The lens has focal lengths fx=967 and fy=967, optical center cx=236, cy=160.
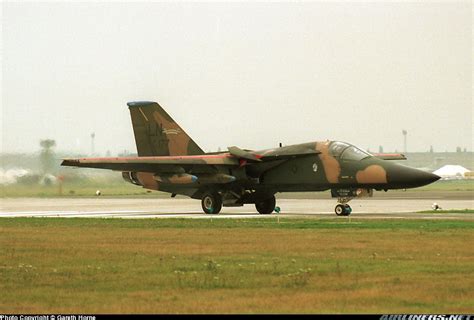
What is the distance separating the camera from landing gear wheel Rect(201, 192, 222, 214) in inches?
1490

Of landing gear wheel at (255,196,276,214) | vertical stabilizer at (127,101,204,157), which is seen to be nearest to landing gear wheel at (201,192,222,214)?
landing gear wheel at (255,196,276,214)

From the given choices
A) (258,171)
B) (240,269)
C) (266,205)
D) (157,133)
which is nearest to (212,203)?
(258,171)

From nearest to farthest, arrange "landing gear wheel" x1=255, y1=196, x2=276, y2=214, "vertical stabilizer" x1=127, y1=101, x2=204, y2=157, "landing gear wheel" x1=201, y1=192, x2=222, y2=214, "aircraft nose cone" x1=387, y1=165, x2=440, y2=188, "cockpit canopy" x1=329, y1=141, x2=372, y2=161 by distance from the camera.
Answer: "aircraft nose cone" x1=387, y1=165, x2=440, y2=188, "cockpit canopy" x1=329, y1=141, x2=372, y2=161, "landing gear wheel" x1=201, y1=192, x2=222, y2=214, "landing gear wheel" x1=255, y1=196, x2=276, y2=214, "vertical stabilizer" x1=127, y1=101, x2=204, y2=157

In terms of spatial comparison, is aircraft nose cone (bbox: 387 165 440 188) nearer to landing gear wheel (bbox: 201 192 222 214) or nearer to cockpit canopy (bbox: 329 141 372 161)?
cockpit canopy (bbox: 329 141 372 161)

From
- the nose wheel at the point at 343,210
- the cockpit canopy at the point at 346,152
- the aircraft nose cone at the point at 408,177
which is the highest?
the cockpit canopy at the point at 346,152

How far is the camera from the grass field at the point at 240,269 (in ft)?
43.5

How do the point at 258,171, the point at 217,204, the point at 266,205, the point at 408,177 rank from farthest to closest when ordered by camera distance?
the point at 266,205 < the point at 217,204 < the point at 258,171 < the point at 408,177

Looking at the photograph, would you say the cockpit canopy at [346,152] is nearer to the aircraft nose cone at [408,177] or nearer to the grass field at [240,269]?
the aircraft nose cone at [408,177]

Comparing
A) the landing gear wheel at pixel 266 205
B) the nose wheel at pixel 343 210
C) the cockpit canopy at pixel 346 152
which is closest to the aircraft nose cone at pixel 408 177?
the cockpit canopy at pixel 346 152

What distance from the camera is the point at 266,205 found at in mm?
38750

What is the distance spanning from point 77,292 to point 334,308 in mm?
4030

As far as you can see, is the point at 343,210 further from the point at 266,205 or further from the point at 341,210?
the point at 266,205

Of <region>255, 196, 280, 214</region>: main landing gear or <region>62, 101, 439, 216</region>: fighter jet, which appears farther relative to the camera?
<region>255, 196, 280, 214</region>: main landing gear

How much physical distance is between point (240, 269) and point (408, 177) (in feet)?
58.6
